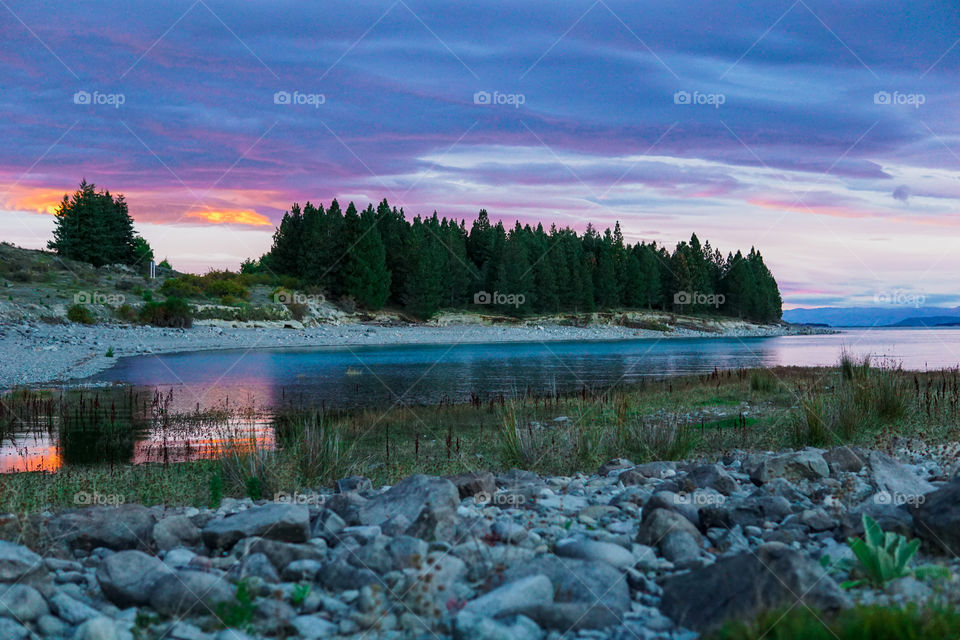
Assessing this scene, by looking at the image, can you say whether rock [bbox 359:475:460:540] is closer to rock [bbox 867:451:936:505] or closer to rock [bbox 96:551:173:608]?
rock [bbox 96:551:173:608]

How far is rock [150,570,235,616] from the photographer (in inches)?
138

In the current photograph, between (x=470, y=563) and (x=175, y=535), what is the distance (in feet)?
7.09

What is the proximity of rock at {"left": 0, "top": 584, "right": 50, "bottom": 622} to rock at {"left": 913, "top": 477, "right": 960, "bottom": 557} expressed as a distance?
16.1 feet

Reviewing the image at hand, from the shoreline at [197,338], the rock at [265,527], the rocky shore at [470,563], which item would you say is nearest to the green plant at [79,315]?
the shoreline at [197,338]

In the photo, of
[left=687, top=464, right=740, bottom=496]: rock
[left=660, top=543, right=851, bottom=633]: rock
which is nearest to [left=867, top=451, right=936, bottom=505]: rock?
[left=687, top=464, right=740, bottom=496]: rock

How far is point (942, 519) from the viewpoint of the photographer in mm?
4059

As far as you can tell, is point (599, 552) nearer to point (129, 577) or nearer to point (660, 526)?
point (660, 526)

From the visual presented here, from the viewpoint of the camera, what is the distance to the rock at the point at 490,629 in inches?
121

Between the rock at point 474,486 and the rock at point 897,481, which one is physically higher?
the rock at point 897,481

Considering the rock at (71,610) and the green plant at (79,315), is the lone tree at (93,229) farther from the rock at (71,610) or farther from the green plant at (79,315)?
the rock at (71,610)

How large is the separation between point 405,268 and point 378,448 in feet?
185

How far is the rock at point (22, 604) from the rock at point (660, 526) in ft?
10.9

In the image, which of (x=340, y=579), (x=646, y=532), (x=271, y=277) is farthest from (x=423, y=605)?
(x=271, y=277)

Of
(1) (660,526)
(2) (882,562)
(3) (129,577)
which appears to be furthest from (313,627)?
(2) (882,562)
